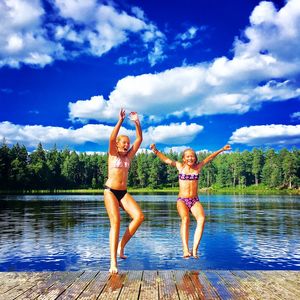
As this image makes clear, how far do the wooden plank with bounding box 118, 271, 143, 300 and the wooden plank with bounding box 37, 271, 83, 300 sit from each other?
107 cm

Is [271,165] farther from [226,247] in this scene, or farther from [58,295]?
[58,295]

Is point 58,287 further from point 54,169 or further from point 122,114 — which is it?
point 54,169

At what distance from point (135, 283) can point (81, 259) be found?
13.6m

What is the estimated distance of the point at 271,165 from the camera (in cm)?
15862

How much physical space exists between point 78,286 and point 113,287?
2.15 feet

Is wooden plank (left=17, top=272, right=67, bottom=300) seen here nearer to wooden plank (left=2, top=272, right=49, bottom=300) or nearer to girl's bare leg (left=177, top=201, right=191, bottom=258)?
wooden plank (left=2, top=272, right=49, bottom=300)

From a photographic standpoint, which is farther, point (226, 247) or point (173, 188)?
point (173, 188)

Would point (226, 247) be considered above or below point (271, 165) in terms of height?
below

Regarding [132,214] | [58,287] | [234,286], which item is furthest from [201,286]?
[58,287]

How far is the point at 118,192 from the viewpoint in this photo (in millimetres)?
8719

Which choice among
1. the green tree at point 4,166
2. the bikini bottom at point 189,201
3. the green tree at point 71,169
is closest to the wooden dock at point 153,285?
the bikini bottom at point 189,201

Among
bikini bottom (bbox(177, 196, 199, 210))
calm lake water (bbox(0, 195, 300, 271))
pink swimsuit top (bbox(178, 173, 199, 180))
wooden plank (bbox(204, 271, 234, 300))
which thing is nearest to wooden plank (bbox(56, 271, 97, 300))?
wooden plank (bbox(204, 271, 234, 300))

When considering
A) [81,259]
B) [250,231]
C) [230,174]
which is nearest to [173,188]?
[230,174]

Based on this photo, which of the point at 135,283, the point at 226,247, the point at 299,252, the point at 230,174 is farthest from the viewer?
the point at 230,174
